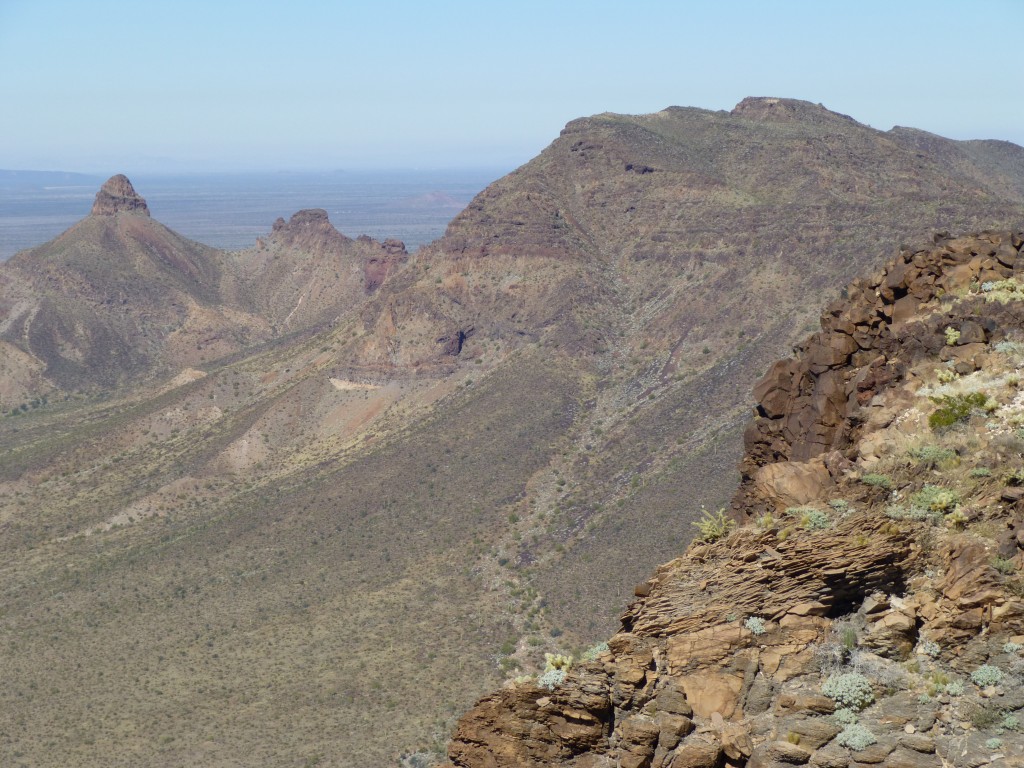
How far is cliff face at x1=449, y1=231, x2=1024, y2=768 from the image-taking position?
14945 mm

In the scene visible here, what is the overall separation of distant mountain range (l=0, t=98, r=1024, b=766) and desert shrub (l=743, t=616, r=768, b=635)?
36.3 m

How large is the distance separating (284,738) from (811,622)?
1603 inches

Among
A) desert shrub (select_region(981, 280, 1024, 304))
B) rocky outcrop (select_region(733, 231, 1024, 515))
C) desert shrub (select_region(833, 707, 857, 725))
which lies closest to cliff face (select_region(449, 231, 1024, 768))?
desert shrub (select_region(833, 707, 857, 725))

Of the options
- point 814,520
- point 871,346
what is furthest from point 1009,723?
point 871,346

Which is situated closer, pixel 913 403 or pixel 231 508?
pixel 913 403

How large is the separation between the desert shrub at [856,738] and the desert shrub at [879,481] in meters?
4.49

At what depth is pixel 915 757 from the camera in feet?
46.8

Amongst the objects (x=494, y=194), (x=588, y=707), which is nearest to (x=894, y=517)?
(x=588, y=707)

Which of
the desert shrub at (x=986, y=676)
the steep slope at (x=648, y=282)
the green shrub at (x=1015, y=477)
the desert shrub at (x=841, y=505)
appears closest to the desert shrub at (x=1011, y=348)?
the green shrub at (x=1015, y=477)

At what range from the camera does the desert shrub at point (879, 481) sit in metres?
18.1

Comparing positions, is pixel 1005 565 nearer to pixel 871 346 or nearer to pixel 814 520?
pixel 814 520

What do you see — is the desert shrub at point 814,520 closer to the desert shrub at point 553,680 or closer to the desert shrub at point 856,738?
the desert shrub at point 856,738

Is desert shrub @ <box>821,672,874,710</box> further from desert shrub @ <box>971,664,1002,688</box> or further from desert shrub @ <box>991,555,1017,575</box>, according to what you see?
desert shrub @ <box>991,555,1017,575</box>

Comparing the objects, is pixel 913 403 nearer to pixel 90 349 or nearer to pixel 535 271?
pixel 535 271
